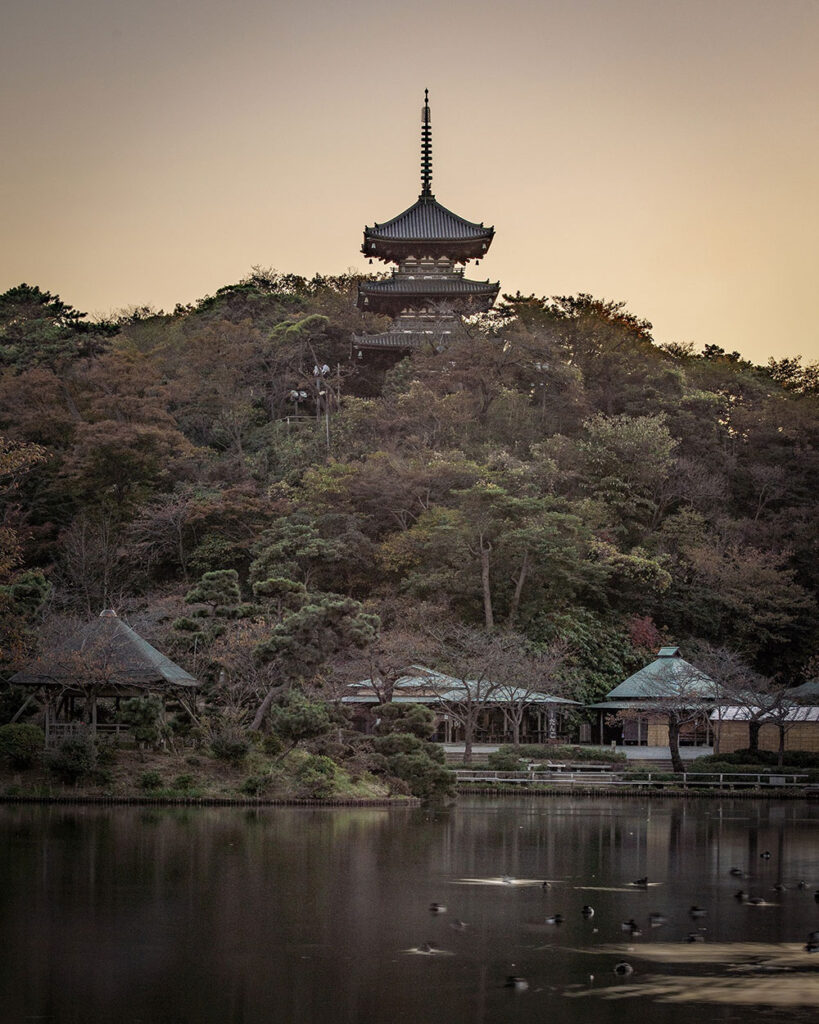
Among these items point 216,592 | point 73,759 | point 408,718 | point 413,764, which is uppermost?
point 216,592

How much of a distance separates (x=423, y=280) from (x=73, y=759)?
3478 centimetres

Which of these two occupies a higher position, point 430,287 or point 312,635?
point 430,287

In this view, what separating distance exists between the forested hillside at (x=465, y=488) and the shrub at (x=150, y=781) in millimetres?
7974

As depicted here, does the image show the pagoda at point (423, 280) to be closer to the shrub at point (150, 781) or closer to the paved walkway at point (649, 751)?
the paved walkway at point (649, 751)

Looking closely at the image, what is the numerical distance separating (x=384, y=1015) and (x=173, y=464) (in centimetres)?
3710

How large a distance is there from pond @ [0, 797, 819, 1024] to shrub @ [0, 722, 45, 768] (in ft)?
7.60

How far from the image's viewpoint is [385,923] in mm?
13844

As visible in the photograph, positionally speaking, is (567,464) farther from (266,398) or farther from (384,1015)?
(384,1015)

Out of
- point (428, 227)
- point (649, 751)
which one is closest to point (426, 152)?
point (428, 227)

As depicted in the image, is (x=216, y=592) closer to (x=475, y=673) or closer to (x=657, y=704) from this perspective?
(x=475, y=673)

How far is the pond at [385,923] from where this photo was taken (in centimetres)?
1054

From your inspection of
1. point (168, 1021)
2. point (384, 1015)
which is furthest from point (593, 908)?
point (168, 1021)

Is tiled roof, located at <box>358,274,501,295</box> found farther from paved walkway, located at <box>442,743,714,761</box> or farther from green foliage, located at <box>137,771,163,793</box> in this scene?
green foliage, located at <box>137,771,163,793</box>

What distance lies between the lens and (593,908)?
15.0 m
